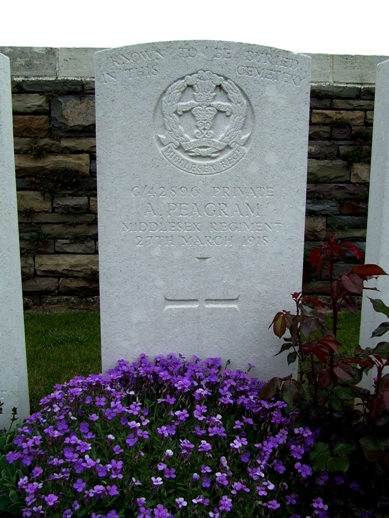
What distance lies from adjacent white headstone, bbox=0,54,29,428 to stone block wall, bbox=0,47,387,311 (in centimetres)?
213

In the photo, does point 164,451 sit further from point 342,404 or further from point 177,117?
point 177,117

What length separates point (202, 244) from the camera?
9.40ft

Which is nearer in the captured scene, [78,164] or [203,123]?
[203,123]

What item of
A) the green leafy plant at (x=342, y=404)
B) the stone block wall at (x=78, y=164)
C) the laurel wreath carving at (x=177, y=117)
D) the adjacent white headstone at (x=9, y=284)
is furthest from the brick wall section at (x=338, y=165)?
the adjacent white headstone at (x=9, y=284)

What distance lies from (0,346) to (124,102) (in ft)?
4.81

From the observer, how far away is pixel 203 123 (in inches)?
108

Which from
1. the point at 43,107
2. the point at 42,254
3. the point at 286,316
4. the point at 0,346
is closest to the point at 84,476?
the point at 0,346

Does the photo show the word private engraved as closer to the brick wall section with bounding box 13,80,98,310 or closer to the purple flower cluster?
the purple flower cluster

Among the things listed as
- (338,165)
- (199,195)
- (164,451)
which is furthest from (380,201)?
(338,165)

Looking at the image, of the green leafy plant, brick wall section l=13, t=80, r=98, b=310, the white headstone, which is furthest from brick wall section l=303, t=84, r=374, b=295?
the green leafy plant

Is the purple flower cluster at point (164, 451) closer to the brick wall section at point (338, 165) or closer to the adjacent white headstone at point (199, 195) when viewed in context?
the adjacent white headstone at point (199, 195)

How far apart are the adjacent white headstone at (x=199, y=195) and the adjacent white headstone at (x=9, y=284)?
0.46 meters

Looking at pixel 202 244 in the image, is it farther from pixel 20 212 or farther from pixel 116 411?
pixel 20 212

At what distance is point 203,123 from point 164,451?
1.70 m
